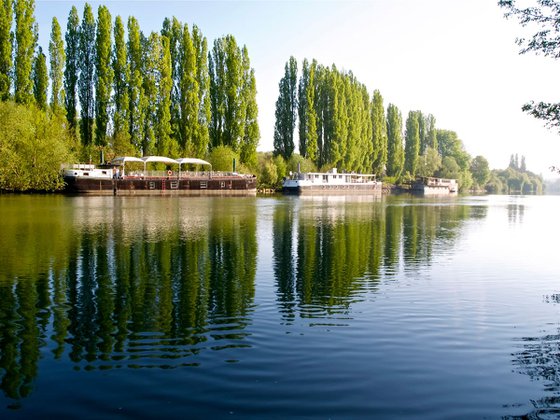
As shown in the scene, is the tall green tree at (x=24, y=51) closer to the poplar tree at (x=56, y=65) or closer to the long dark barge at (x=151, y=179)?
the poplar tree at (x=56, y=65)

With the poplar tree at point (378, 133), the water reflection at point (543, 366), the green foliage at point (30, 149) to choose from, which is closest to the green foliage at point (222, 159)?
the green foliage at point (30, 149)

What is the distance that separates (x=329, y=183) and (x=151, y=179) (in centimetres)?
3153

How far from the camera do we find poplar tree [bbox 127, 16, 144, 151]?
6469 centimetres

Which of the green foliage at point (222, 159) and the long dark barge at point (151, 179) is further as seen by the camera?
the green foliage at point (222, 159)

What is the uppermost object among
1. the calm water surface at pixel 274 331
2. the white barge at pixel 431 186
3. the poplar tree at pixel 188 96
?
the poplar tree at pixel 188 96

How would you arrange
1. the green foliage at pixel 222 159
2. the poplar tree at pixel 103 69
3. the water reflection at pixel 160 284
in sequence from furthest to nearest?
the green foliage at pixel 222 159
the poplar tree at pixel 103 69
the water reflection at pixel 160 284

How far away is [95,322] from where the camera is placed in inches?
392

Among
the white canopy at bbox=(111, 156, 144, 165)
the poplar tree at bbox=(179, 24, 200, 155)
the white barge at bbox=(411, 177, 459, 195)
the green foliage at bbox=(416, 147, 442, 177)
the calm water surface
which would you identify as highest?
the poplar tree at bbox=(179, 24, 200, 155)

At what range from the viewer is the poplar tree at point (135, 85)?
64.7m

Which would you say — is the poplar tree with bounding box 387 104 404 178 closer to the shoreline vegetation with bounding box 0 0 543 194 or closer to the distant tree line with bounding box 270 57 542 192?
the distant tree line with bounding box 270 57 542 192

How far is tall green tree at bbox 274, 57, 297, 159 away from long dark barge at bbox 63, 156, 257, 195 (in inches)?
579

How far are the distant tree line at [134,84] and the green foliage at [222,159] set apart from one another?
5.13 ft

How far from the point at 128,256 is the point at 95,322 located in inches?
311

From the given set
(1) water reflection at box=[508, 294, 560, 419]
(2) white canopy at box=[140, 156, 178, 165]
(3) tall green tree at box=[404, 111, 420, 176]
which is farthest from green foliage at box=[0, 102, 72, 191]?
(3) tall green tree at box=[404, 111, 420, 176]
